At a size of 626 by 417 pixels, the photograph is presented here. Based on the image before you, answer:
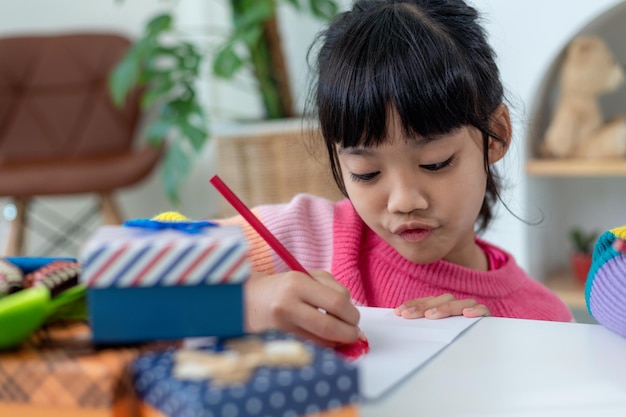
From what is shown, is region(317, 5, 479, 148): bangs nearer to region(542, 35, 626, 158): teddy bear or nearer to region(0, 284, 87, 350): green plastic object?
region(0, 284, 87, 350): green plastic object

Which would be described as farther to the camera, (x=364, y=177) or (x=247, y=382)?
(x=364, y=177)

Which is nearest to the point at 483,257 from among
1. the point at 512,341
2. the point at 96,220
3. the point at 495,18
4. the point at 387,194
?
the point at 387,194

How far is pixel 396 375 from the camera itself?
1.49ft

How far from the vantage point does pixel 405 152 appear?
73 centimetres

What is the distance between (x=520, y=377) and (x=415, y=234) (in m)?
0.34

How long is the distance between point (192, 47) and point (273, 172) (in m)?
0.41

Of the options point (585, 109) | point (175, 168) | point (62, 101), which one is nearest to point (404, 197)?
point (585, 109)

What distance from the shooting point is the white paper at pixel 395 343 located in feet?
1.47

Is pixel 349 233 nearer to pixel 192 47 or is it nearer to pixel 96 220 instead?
pixel 192 47

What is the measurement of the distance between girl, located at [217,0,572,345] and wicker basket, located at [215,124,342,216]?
3.54 ft

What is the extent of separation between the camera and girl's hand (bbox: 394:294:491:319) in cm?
61

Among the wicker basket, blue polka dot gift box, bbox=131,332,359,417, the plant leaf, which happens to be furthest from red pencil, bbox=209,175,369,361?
the plant leaf

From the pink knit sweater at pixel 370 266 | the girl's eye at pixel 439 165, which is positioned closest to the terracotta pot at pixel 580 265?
the pink knit sweater at pixel 370 266

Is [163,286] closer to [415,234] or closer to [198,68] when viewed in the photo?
[415,234]
